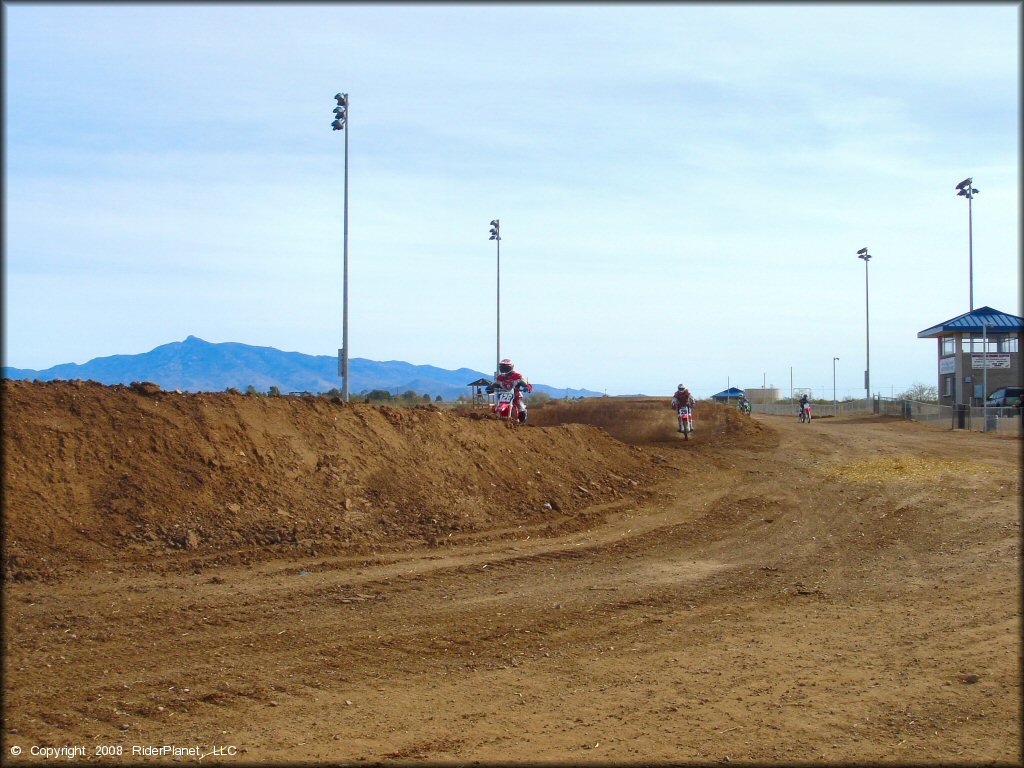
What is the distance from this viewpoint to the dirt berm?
9.98 metres

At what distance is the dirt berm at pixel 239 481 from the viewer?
998cm

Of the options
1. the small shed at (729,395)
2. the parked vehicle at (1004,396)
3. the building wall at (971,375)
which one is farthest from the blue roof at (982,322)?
the small shed at (729,395)

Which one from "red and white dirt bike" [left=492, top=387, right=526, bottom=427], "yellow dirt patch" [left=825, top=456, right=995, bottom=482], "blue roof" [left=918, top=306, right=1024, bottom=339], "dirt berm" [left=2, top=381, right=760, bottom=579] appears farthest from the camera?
"blue roof" [left=918, top=306, right=1024, bottom=339]

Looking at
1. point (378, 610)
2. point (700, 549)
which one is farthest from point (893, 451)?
point (378, 610)

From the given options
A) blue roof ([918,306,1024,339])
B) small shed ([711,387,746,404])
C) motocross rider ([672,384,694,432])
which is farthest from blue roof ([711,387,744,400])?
motocross rider ([672,384,694,432])

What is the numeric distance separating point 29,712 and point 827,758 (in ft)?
17.0

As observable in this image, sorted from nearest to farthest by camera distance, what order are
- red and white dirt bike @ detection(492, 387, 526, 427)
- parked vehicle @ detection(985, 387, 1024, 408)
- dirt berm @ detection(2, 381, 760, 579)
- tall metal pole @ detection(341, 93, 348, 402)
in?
dirt berm @ detection(2, 381, 760, 579) → red and white dirt bike @ detection(492, 387, 526, 427) → tall metal pole @ detection(341, 93, 348, 402) → parked vehicle @ detection(985, 387, 1024, 408)

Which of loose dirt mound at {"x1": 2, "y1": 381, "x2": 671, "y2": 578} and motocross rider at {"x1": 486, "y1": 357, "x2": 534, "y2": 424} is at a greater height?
motocross rider at {"x1": 486, "y1": 357, "x2": 534, "y2": 424}

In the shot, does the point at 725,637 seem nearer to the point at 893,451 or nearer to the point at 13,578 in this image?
the point at 13,578

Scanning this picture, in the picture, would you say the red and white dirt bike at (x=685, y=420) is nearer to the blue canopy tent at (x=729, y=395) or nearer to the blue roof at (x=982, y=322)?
the blue roof at (x=982, y=322)

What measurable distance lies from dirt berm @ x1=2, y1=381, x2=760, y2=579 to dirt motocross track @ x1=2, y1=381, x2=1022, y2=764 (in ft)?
0.13

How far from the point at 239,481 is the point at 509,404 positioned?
8325 millimetres

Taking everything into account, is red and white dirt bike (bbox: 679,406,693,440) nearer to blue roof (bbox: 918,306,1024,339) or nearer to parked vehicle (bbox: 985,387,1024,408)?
parked vehicle (bbox: 985,387,1024,408)

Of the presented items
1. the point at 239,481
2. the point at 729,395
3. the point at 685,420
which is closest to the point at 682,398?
the point at 685,420
